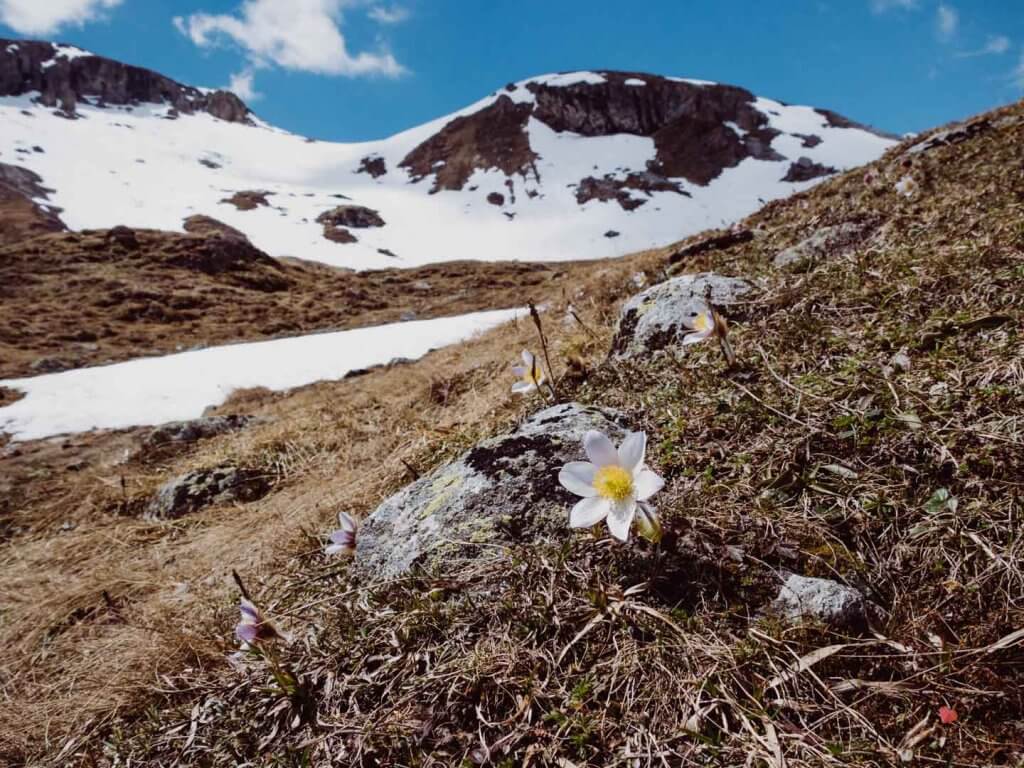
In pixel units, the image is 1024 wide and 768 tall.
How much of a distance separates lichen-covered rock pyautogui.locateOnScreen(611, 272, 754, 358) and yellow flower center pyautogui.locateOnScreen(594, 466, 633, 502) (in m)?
1.34

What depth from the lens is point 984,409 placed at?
5.29ft

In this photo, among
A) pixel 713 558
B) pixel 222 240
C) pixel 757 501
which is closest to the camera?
pixel 713 558

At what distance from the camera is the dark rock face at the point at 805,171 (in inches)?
2292

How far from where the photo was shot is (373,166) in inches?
3091

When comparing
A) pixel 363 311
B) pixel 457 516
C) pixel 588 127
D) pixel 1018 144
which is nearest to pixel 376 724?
pixel 457 516

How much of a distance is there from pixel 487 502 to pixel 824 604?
97cm

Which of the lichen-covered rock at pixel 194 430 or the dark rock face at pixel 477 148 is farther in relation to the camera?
the dark rock face at pixel 477 148

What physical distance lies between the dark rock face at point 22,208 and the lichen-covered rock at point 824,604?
182ft

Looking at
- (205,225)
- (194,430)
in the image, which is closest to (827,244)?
(194,430)

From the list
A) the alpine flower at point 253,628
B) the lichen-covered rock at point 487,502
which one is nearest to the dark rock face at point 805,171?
the lichen-covered rock at point 487,502

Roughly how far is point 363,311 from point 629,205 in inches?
1746

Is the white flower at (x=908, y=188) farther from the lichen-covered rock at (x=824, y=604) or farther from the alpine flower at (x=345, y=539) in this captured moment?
the alpine flower at (x=345, y=539)

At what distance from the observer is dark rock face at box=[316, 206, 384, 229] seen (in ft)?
177

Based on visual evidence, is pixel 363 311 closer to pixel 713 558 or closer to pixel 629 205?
pixel 713 558
